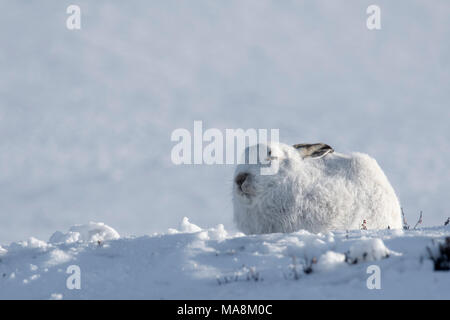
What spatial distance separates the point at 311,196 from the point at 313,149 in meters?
1.06

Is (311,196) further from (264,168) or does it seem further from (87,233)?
(87,233)

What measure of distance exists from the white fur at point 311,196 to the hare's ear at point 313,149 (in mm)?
114

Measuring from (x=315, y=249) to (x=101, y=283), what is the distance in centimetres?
204

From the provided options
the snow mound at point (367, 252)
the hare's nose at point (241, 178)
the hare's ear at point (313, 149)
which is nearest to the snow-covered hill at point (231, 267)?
the snow mound at point (367, 252)

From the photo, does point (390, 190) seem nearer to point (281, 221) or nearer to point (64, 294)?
point (281, 221)

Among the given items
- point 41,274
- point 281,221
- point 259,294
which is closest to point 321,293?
point 259,294

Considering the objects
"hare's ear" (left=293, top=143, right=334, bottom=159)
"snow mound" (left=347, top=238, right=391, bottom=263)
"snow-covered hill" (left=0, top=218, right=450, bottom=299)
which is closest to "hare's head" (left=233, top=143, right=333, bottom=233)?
→ "hare's ear" (left=293, top=143, right=334, bottom=159)

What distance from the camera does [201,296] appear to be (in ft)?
15.4

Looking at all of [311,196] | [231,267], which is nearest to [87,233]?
[311,196]

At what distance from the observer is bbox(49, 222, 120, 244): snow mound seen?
866 cm

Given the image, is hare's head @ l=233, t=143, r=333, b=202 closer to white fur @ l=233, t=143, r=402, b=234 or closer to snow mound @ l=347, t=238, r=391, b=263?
white fur @ l=233, t=143, r=402, b=234

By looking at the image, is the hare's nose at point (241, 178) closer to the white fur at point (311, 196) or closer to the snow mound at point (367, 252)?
the white fur at point (311, 196)

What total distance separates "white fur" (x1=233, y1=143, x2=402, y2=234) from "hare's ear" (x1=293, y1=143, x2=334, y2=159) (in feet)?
0.37

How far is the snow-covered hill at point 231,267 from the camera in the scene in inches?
178
